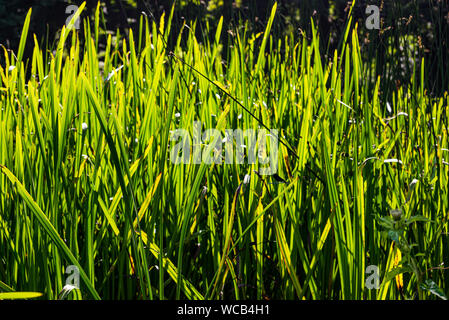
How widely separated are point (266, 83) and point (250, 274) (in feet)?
2.55

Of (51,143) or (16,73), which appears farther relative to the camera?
(16,73)

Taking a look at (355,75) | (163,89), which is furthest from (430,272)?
(163,89)

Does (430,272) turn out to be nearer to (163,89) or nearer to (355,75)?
(355,75)

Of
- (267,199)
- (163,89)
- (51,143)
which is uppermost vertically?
(163,89)

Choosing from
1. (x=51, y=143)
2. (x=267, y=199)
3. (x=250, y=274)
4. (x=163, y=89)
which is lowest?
(x=250, y=274)
